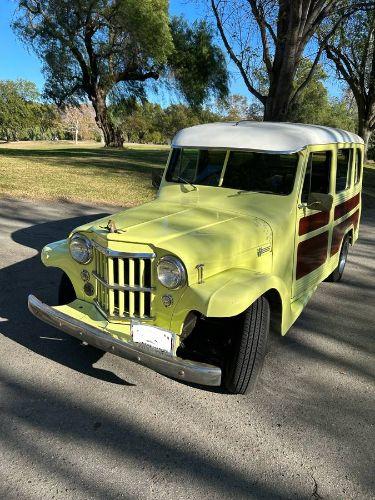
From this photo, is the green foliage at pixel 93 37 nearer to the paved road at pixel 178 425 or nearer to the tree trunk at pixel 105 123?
the tree trunk at pixel 105 123

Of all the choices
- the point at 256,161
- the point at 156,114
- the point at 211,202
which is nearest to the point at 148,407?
the point at 211,202

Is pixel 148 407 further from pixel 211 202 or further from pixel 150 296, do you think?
pixel 211 202

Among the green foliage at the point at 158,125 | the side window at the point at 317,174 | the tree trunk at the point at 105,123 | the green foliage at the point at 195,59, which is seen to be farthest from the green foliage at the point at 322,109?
the side window at the point at 317,174

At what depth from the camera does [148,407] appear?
2.79m

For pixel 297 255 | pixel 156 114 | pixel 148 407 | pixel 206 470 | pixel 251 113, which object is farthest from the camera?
pixel 156 114

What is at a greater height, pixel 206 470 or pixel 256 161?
pixel 256 161

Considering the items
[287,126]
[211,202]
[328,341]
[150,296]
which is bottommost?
[328,341]

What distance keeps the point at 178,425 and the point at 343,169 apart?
3.35 meters

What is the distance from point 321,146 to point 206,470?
2933 millimetres

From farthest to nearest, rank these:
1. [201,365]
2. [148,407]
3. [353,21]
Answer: [353,21] → [148,407] → [201,365]

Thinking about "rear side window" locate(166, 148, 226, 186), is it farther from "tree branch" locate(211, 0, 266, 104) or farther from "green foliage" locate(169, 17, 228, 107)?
"green foliage" locate(169, 17, 228, 107)

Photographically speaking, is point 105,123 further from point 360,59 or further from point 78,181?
point 78,181

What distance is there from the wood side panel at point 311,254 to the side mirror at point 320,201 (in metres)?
0.35

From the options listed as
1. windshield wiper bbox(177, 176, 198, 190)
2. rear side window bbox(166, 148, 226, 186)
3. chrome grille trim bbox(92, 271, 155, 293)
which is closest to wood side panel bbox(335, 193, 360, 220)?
rear side window bbox(166, 148, 226, 186)
